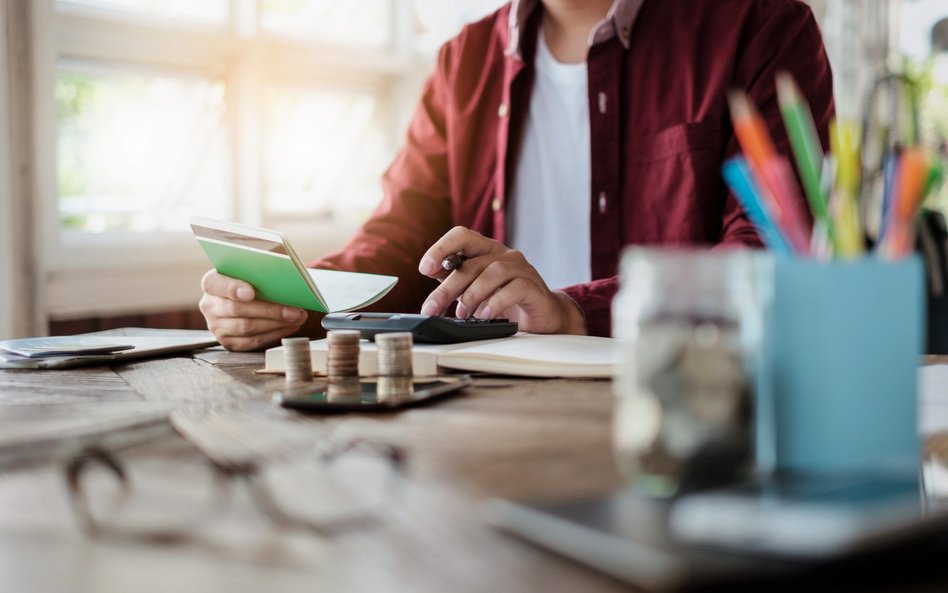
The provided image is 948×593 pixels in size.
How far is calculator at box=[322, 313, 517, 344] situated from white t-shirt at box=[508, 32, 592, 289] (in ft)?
2.57

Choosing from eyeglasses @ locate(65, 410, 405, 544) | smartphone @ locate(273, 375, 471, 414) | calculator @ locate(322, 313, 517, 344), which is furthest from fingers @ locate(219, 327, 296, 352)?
eyeglasses @ locate(65, 410, 405, 544)

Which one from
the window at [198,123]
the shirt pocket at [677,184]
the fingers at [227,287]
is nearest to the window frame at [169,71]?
the window at [198,123]

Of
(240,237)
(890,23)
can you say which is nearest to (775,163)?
(240,237)

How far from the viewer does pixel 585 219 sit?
1.94 meters

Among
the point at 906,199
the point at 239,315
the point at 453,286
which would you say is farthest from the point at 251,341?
the point at 906,199

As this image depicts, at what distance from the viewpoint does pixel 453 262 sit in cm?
128

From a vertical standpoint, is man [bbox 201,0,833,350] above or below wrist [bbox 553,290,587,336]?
above

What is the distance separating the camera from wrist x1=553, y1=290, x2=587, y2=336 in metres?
1.35

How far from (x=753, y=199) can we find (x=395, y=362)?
49 cm

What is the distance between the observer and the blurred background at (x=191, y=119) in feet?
8.16

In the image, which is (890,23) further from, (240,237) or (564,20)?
(240,237)

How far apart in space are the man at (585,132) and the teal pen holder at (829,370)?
94cm

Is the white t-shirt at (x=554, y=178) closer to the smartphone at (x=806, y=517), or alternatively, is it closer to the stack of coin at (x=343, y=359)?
the stack of coin at (x=343, y=359)

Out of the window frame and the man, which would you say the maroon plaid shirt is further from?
the window frame
